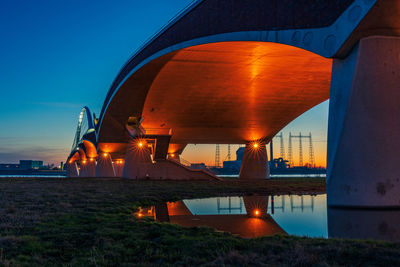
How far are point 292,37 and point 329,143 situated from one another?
526cm

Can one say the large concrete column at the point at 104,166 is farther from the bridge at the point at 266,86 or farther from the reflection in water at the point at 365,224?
the reflection in water at the point at 365,224

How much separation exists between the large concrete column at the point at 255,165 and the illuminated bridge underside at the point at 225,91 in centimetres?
241

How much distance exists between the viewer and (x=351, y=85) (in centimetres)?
1312

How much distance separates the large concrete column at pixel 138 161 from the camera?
44.6 m

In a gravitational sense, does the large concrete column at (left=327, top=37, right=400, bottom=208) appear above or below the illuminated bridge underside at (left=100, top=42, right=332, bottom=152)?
below

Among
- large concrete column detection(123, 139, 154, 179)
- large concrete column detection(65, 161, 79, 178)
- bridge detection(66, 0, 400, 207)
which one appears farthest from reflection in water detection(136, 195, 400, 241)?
large concrete column detection(65, 161, 79, 178)

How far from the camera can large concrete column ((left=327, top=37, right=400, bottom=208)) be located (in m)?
12.4

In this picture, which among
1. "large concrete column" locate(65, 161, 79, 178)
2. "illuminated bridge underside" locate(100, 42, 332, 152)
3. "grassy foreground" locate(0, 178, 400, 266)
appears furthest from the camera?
"large concrete column" locate(65, 161, 79, 178)

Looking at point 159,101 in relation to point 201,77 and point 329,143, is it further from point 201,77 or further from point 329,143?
point 329,143

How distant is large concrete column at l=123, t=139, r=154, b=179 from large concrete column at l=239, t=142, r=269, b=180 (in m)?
13.7

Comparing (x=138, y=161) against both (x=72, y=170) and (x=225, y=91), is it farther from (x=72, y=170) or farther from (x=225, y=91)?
(x=72, y=170)

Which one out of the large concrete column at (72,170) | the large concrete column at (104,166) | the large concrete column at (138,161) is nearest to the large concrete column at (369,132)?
the large concrete column at (138,161)

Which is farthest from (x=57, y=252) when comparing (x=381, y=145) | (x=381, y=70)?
(x=381, y=70)

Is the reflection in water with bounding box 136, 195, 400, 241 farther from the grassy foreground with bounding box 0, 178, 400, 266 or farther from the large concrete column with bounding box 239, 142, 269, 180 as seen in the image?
the large concrete column with bounding box 239, 142, 269, 180
